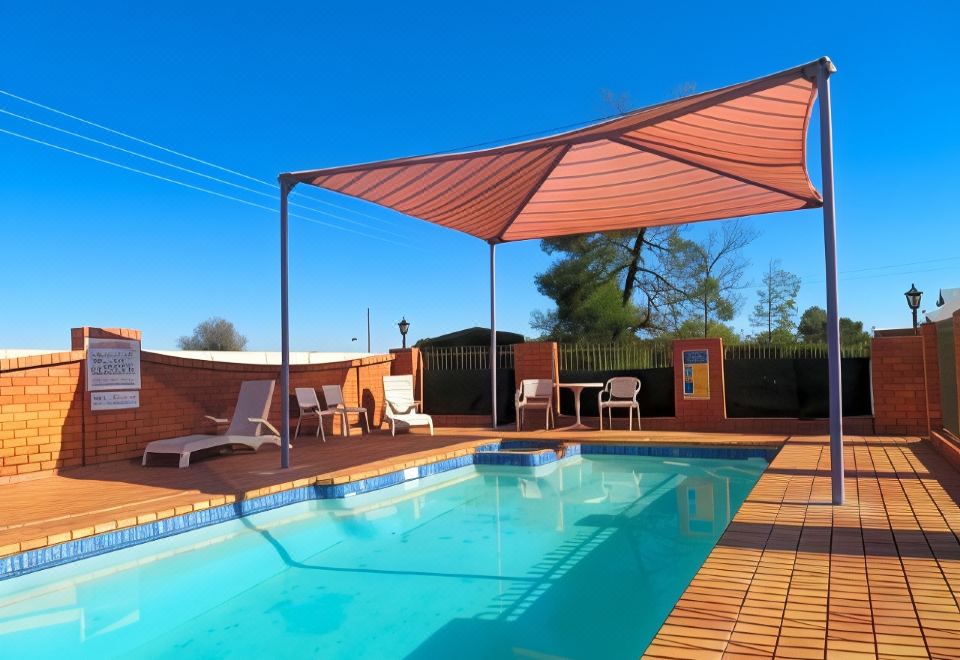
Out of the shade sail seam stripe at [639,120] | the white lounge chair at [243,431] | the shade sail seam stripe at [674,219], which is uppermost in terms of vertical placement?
the shade sail seam stripe at [674,219]

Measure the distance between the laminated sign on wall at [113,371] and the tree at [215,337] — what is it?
41.7 meters

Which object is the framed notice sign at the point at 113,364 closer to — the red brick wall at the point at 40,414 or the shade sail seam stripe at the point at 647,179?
the red brick wall at the point at 40,414

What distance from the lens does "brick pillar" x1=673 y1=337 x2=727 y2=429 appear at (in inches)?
445

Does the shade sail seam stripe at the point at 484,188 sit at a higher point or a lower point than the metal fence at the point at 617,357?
higher

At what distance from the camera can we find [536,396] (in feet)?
40.2

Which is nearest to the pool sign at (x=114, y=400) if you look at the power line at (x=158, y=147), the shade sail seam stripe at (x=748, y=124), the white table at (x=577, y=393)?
the white table at (x=577, y=393)

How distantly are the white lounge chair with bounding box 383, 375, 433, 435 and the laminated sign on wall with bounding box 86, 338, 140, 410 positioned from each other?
3783 millimetres

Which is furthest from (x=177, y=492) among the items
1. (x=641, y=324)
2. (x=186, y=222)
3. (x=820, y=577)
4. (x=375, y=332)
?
(x=375, y=332)

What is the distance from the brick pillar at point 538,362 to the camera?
1252 centimetres

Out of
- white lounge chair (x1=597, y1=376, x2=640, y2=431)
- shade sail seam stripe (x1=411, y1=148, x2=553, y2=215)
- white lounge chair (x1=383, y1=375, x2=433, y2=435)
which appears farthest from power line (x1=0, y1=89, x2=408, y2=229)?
white lounge chair (x1=597, y1=376, x2=640, y2=431)

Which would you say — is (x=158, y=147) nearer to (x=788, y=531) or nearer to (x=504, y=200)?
(x=504, y=200)

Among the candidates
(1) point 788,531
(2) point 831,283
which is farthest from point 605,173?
(1) point 788,531

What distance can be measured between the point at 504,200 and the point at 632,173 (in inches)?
69.5

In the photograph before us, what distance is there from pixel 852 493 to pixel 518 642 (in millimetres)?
3065
